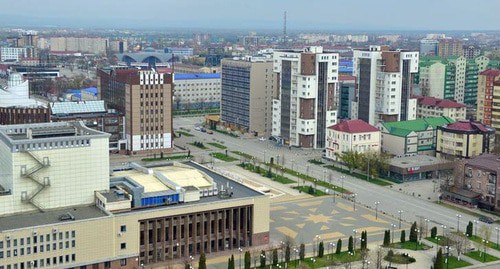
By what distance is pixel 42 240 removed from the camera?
28.6 m

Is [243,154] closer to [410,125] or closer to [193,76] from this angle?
[410,125]

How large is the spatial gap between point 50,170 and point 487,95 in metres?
48.0

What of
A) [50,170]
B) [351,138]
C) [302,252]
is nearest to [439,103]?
[351,138]

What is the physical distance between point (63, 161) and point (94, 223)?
144 inches

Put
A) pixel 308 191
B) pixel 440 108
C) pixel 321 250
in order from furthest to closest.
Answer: pixel 440 108, pixel 308 191, pixel 321 250

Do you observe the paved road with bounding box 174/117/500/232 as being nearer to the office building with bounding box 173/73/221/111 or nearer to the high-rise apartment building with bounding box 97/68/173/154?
the high-rise apartment building with bounding box 97/68/173/154

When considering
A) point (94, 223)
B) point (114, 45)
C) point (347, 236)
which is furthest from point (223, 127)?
point (114, 45)

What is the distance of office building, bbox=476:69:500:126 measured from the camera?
6353 centimetres

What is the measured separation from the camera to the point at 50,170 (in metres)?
30.9

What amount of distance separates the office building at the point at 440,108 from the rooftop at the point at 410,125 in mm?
8791

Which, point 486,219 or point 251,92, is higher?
point 251,92

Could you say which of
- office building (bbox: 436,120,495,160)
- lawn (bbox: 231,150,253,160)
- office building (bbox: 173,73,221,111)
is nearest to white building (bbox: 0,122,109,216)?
lawn (bbox: 231,150,253,160)

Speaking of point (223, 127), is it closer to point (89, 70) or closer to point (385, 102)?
point (385, 102)

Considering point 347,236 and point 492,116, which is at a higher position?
point 492,116
